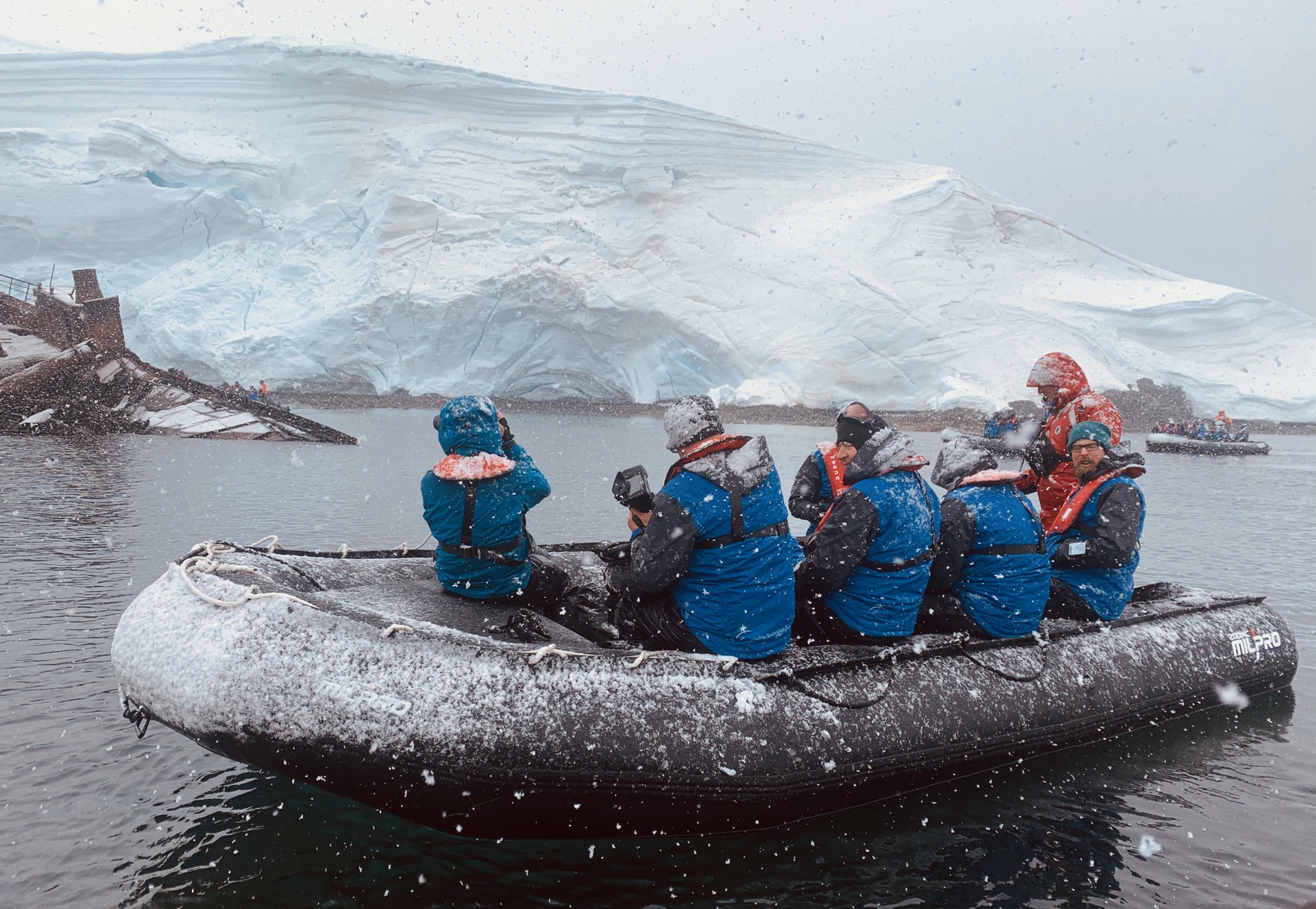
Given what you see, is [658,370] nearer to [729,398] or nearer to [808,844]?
[729,398]

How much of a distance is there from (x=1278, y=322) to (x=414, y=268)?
1720 inches

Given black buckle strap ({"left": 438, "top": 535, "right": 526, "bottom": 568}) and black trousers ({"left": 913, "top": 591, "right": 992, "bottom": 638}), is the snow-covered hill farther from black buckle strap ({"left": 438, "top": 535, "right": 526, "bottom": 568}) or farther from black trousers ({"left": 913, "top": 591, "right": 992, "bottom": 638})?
black trousers ({"left": 913, "top": 591, "right": 992, "bottom": 638})

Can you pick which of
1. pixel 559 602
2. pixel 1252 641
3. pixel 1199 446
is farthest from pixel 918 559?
pixel 1199 446

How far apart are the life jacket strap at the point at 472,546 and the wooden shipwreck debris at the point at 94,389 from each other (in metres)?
17.0

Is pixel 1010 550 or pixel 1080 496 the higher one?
pixel 1080 496

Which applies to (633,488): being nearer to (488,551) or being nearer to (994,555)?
(488,551)

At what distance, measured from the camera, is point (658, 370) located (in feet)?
118

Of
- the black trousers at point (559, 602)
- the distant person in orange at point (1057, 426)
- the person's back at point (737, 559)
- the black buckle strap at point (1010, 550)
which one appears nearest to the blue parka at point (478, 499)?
the black trousers at point (559, 602)

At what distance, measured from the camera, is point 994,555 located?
4027 mm

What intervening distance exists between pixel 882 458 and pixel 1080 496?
5.49ft

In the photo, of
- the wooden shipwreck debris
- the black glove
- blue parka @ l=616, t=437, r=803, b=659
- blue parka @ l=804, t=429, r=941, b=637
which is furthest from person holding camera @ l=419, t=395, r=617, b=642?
the wooden shipwreck debris

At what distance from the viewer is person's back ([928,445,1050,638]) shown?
3994 millimetres

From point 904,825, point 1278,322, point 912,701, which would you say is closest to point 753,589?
point 912,701

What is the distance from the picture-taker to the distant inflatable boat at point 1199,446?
27.6m
